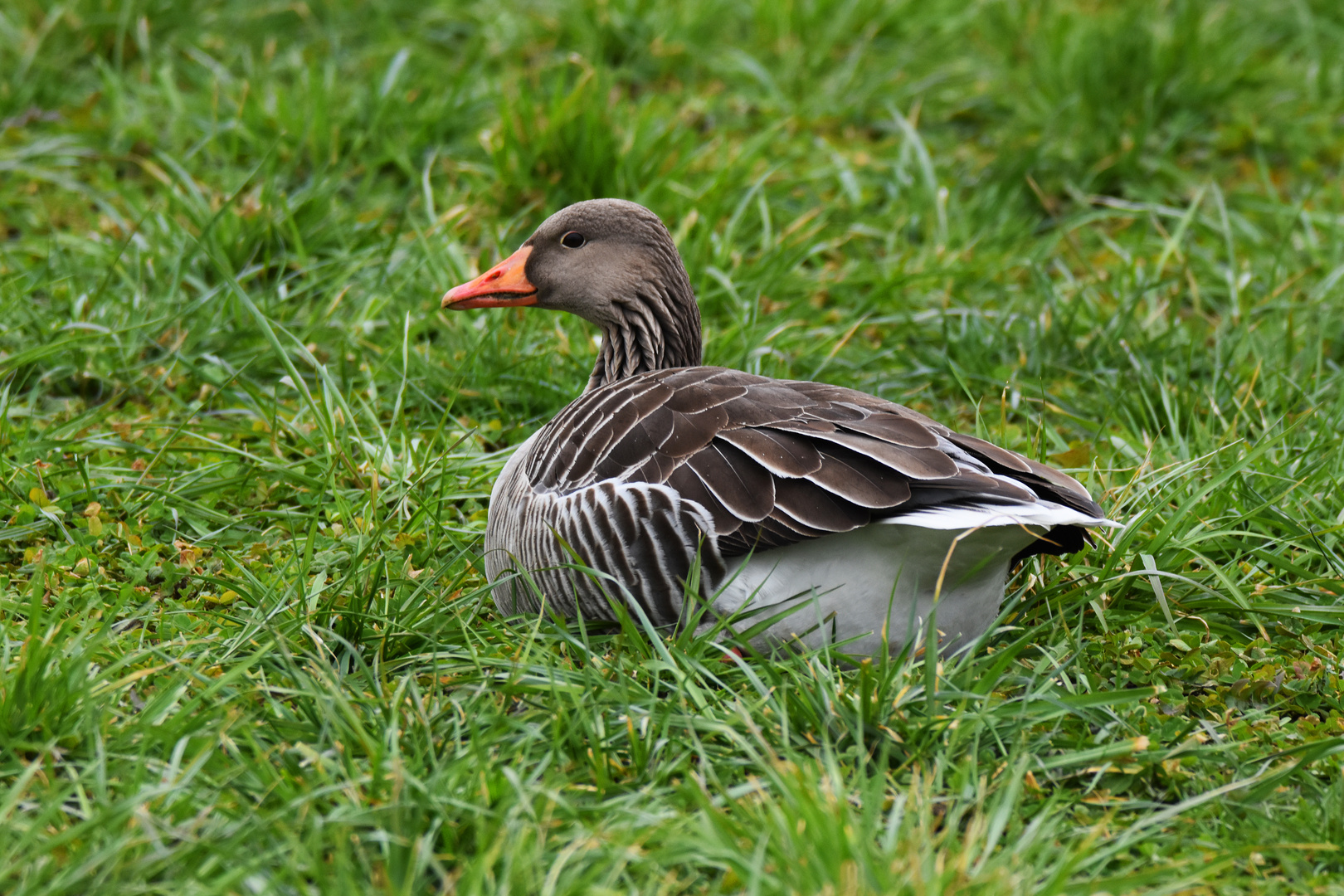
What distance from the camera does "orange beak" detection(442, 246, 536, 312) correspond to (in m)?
4.74

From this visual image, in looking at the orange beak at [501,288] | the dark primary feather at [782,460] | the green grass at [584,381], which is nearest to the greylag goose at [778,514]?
the dark primary feather at [782,460]

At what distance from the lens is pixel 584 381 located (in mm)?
5508

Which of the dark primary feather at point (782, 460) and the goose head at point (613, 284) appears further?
the goose head at point (613, 284)

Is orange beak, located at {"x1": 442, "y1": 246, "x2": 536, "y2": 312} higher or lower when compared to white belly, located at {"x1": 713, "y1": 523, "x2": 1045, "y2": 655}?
higher

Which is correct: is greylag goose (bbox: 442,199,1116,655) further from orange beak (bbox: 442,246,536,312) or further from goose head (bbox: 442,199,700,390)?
orange beak (bbox: 442,246,536,312)

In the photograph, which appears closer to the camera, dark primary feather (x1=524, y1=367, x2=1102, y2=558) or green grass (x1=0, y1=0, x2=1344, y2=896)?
green grass (x1=0, y1=0, x2=1344, y2=896)

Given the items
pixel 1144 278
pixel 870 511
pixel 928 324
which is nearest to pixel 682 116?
pixel 928 324

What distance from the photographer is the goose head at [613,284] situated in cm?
468

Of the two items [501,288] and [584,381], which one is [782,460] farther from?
[584,381]

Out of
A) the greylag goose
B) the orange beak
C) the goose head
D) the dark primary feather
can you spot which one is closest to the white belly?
the greylag goose

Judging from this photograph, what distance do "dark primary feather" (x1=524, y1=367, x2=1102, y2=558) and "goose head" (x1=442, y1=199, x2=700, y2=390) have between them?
0.67 metres

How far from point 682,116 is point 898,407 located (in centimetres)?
407

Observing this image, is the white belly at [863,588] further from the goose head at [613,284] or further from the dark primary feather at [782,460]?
the goose head at [613,284]

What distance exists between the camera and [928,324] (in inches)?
235
